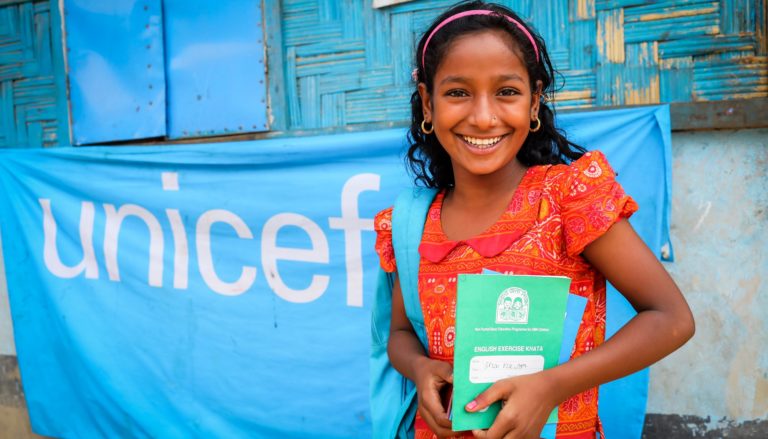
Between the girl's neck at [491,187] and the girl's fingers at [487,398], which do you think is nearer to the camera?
the girl's fingers at [487,398]

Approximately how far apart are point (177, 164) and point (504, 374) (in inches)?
89.2

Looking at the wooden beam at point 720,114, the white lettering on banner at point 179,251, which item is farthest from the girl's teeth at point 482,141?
the white lettering on banner at point 179,251

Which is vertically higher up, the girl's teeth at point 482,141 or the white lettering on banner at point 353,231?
the girl's teeth at point 482,141

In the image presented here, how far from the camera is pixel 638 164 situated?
2.30 metres

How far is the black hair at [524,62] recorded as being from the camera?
1381 mm

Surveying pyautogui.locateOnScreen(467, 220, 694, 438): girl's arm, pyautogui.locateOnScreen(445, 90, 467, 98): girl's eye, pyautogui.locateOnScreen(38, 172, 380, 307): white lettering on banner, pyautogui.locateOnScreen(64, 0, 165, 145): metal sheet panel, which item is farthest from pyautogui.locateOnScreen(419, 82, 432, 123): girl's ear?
pyautogui.locateOnScreen(64, 0, 165, 145): metal sheet panel

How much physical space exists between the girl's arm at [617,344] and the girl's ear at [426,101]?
1.52 feet

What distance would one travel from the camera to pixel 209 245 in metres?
3.03

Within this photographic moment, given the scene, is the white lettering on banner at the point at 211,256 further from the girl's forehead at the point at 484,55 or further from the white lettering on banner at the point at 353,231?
the girl's forehead at the point at 484,55

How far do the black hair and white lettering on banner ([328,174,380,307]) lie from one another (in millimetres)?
907

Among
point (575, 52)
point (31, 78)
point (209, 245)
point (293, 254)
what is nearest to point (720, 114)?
point (575, 52)

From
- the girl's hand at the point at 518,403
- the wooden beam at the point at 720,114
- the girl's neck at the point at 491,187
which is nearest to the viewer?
the girl's hand at the point at 518,403

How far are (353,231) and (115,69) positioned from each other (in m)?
1.55

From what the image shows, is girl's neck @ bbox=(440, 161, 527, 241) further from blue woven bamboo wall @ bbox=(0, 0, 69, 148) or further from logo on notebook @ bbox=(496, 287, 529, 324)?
blue woven bamboo wall @ bbox=(0, 0, 69, 148)
